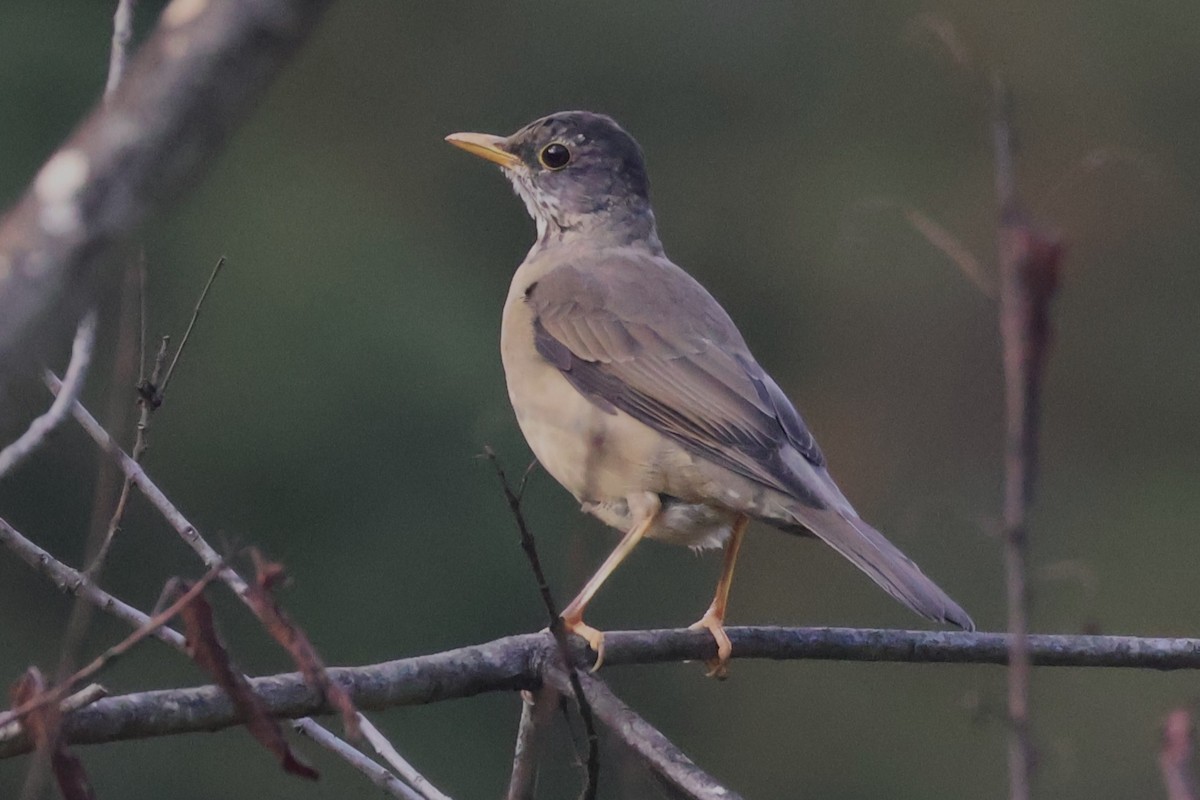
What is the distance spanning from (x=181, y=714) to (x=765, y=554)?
1476 cm

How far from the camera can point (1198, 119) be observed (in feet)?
67.2

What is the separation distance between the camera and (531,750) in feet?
11.4

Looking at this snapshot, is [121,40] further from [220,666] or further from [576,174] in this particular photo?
[576,174]

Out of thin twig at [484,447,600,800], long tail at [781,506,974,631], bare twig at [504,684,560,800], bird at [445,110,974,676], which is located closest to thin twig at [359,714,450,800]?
bare twig at [504,684,560,800]

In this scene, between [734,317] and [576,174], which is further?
[734,317]

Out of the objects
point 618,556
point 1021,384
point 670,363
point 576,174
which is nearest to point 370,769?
point 618,556

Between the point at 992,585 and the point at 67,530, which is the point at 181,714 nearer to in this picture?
the point at 67,530

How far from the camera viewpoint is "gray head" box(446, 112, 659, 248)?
21.4ft

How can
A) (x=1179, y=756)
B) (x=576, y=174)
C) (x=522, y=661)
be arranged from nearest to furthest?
(x=1179, y=756) → (x=522, y=661) → (x=576, y=174)

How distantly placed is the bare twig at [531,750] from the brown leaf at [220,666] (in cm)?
67

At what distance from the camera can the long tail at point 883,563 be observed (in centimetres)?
430

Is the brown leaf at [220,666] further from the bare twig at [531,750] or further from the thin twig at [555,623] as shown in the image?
the bare twig at [531,750]

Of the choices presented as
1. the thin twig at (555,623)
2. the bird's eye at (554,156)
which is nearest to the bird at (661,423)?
the bird's eye at (554,156)

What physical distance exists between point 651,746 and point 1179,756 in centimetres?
151
